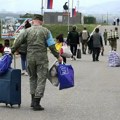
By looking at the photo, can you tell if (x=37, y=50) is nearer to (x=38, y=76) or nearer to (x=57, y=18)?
(x=38, y=76)

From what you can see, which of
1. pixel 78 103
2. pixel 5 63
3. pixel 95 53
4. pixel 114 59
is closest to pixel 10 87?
pixel 5 63

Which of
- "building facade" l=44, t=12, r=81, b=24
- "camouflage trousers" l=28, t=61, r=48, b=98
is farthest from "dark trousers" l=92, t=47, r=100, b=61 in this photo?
"building facade" l=44, t=12, r=81, b=24

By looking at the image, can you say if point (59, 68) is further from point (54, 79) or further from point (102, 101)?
point (102, 101)

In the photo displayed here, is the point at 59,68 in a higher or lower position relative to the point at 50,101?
higher

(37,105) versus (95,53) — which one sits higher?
(37,105)

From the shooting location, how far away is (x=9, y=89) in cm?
1084

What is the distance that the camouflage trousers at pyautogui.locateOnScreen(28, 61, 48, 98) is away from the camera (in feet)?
34.6

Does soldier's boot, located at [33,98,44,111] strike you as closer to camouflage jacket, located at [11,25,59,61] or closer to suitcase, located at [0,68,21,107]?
suitcase, located at [0,68,21,107]

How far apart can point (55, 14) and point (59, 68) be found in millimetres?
81633

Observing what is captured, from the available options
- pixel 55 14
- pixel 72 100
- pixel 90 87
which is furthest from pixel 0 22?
pixel 55 14

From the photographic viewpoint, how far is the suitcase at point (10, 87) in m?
10.9

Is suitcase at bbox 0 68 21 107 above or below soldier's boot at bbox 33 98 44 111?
above

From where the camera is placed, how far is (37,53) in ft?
34.9

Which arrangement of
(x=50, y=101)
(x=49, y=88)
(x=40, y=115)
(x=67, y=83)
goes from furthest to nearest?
1. (x=49, y=88)
2. (x=50, y=101)
3. (x=67, y=83)
4. (x=40, y=115)
